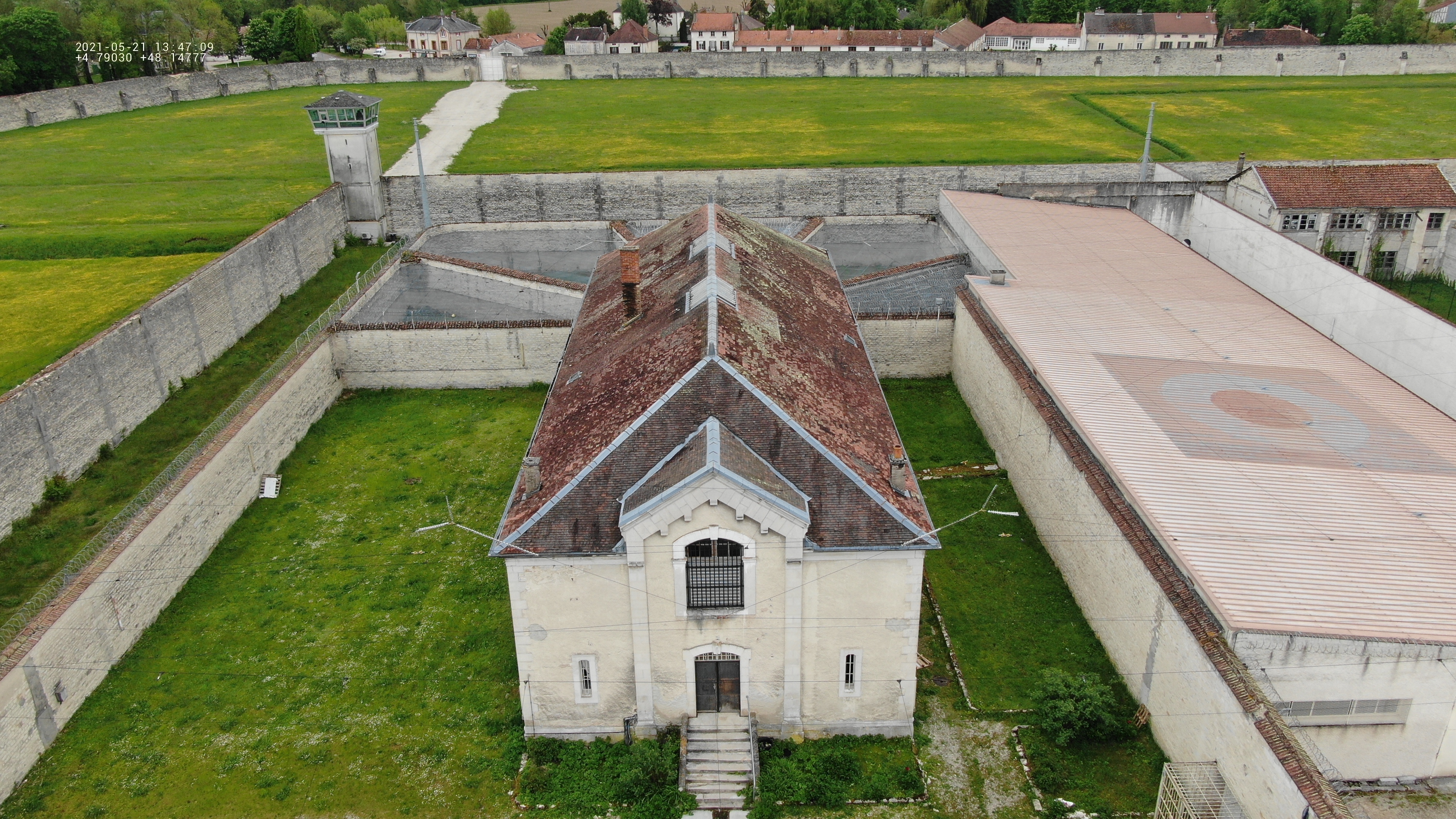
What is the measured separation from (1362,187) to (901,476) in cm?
4300

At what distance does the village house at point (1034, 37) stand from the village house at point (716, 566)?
115 metres

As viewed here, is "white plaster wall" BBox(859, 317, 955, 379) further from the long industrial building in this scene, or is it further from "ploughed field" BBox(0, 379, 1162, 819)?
"ploughed field" BBox(0, 379, 1162, 819)

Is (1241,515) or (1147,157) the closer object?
(1241,515)

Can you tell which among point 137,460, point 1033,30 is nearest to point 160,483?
point 137,460

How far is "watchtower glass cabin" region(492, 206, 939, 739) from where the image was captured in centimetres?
2262

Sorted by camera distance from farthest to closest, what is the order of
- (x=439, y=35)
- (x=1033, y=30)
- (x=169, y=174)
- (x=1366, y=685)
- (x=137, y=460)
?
1. (x=439, y=35)
2. (x=1033, y=30)
3. (x=169, y=174)
4. (x=137, y=460)
5. (x=1366, y=685)

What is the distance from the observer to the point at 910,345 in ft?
150

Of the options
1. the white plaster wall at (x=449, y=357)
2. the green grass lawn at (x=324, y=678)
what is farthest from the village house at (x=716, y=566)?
the white plaster wall at (x=449, y=357)

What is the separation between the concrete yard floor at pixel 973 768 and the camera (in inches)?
901

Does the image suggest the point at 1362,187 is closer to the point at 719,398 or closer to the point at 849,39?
the point at 719,398

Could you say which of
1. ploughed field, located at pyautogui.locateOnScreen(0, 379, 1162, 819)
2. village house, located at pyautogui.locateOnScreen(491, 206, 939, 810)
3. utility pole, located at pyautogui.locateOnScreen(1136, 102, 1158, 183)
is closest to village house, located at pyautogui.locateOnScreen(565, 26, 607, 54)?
utility pole, located at pyautogui.locateOnScreen(1136, 102, 1158, 183)

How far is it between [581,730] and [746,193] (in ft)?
161

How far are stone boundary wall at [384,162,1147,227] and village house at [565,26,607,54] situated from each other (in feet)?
216

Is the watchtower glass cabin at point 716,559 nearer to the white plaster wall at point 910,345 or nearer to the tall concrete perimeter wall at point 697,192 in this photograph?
the white plaster wall at point 910,345
